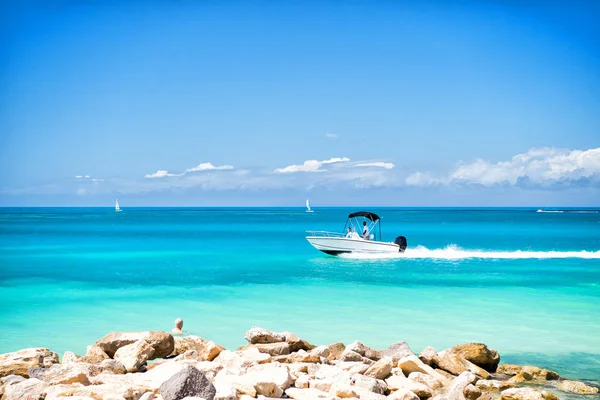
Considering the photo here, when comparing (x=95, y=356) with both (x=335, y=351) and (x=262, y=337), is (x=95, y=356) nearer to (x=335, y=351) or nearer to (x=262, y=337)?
(x=262, y=337)

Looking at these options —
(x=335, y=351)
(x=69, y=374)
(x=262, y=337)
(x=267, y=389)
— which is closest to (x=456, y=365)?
(x=335, y=351)

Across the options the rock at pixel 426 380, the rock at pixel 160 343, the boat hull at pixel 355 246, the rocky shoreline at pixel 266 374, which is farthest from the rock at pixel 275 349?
the boat hull at pixel 355 246

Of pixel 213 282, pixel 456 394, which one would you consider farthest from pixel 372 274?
pixel 456 394

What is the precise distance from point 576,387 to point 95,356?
7033mm

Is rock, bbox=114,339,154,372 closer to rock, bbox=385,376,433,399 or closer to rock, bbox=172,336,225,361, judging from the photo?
rock, bbox=172,336,225,361

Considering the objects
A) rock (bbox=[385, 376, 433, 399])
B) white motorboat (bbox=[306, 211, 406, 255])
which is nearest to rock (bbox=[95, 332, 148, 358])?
rock (bbox=[385, 376, 433, 399])

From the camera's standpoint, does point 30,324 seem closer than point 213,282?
Yes

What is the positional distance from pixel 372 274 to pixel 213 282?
265 inches

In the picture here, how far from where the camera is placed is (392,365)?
27.4 feet

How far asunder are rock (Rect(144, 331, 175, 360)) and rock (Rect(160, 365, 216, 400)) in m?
3.03

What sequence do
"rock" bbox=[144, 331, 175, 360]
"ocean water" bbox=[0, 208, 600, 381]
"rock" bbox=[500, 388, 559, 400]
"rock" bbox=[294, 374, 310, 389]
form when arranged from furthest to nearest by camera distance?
"ocean water" bbox=[0, 208, 600, 381]
"rock" bbox=[144, 331, 175, 360]
"rock" bbox=[294, 374, 310, 389]
"rock" bbox=[500, 388, 559, 400]

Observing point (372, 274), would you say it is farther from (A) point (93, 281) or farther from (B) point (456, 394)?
(B) point (456, 394)

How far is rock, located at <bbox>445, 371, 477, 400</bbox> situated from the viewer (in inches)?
290

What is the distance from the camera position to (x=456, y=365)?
9023 mm
